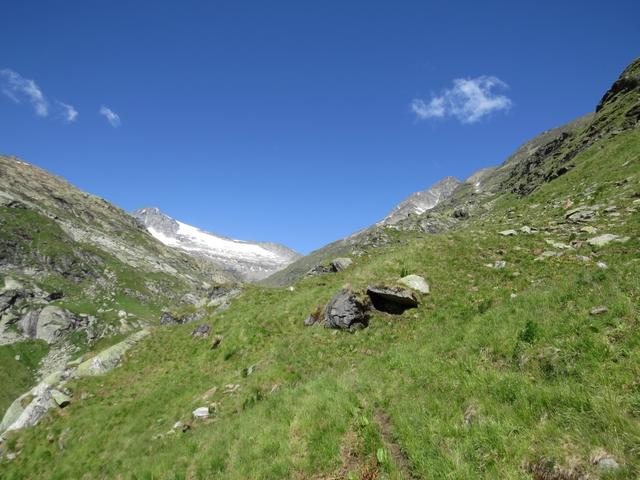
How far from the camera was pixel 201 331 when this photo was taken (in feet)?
95.2

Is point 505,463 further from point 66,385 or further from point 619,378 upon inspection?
point 66,385

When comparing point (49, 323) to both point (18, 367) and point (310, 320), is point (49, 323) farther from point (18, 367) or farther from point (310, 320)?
point (310, 320)

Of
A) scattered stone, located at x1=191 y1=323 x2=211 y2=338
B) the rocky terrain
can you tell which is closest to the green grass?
the rocky terrain

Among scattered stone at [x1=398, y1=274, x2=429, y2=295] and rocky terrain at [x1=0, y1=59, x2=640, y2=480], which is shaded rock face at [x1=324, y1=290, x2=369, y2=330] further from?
scattered stone at [x1=398, y1=274, x2=429, y2=295]

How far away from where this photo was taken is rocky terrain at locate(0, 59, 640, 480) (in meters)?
7.75

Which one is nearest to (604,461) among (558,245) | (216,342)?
(558,245)

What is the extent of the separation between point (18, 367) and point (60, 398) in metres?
113

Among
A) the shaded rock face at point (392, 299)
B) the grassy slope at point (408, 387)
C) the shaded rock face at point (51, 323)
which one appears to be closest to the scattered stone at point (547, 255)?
the grassy slope at point (408, 387)

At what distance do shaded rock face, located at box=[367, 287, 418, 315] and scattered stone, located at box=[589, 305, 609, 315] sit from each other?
11.1 meters

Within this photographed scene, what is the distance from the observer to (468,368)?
1081 centimetres

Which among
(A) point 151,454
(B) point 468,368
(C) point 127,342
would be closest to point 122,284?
(C) point 127,342

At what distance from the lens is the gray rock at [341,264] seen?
3614 centimetres

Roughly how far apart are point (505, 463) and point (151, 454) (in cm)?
1528

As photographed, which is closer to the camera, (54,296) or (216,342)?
(216,342)
